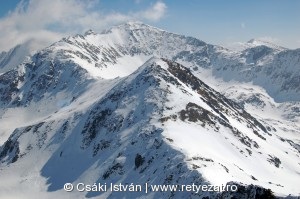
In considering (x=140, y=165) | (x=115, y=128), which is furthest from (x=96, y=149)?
(x=140, y=165)

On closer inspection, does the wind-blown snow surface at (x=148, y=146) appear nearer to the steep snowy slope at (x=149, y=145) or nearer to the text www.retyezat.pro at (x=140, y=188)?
the steep snowy slope at (x=149, y=145)

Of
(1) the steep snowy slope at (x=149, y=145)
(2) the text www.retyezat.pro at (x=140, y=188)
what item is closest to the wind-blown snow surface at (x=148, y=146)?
(1) the steep snowy slope at (x=149, y=145)

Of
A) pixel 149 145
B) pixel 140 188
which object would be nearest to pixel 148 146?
pixel 149 145

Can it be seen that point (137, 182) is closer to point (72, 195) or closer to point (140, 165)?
point (140, 165)

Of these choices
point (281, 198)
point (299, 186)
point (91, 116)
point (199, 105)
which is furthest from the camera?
point (91, 116)

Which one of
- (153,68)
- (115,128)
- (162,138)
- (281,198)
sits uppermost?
(153,68)

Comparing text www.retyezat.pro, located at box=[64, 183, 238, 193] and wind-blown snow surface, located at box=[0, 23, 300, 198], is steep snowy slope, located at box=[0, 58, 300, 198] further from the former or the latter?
text www.retyezat.pro, located at box=[64, 183, 238, 193]

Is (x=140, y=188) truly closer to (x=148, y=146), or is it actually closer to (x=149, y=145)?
(x=148, y=146)

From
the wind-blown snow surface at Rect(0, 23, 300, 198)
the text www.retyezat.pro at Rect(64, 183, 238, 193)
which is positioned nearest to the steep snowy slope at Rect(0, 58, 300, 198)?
the wind-blown snow surface at Rect(0, 23, 300, 198)
